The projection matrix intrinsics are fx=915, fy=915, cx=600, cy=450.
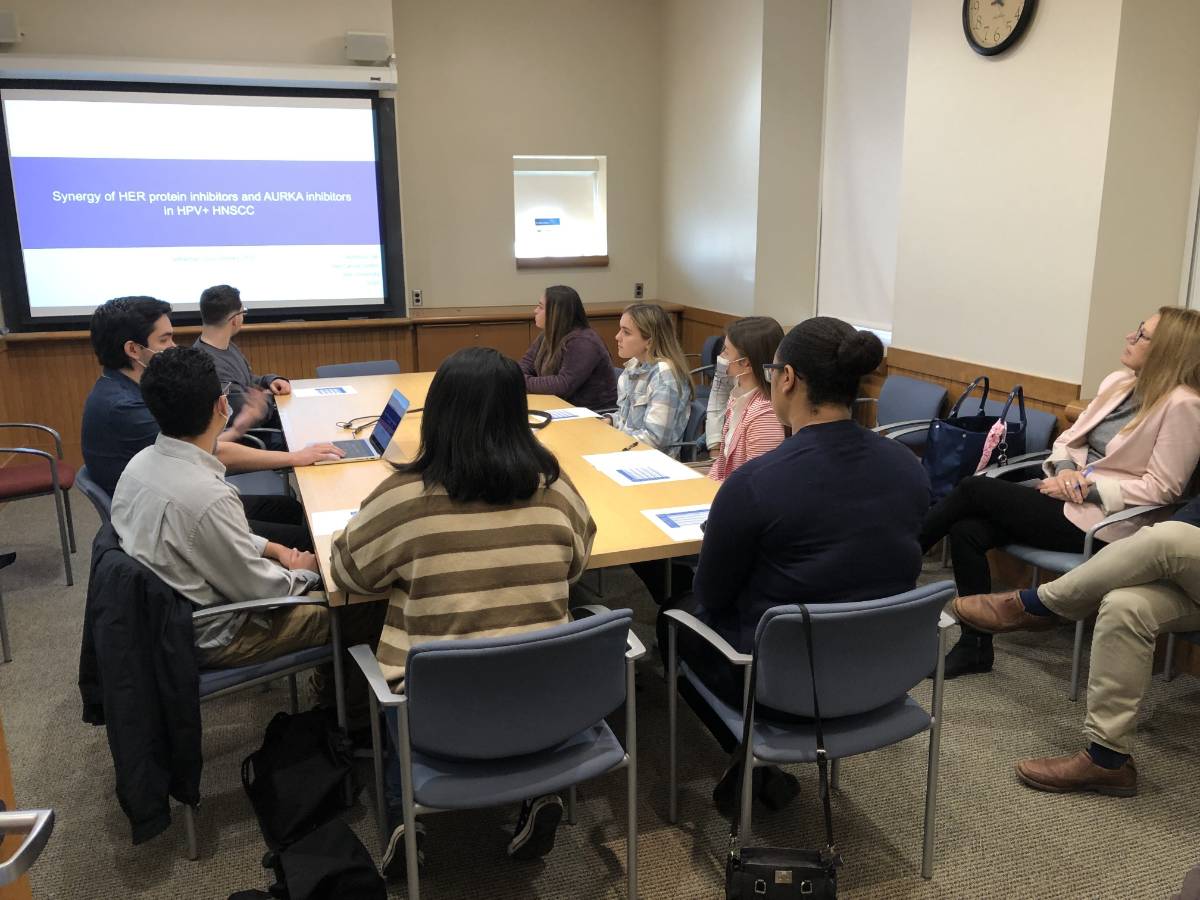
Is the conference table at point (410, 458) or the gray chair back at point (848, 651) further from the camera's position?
the conference table at point (410, 458)

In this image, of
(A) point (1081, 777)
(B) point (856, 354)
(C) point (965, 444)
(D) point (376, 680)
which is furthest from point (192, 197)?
(A) point (1081, 777)

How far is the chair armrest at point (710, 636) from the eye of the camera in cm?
182

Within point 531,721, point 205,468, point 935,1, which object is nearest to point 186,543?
point 205,468

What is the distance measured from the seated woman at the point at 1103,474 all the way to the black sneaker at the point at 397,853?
1.83m

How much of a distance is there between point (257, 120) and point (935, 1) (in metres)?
3.93

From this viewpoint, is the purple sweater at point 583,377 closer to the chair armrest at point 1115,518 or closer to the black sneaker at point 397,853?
the chair armrest at point 1115,518

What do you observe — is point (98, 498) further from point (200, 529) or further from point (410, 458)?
point (410, 458)

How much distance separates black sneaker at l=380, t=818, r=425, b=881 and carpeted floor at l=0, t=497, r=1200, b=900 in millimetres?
46

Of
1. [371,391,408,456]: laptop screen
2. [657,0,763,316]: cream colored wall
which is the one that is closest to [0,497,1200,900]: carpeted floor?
[371,391,408,456]: laptop screen

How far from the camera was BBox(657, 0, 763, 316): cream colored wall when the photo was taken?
17.5ft

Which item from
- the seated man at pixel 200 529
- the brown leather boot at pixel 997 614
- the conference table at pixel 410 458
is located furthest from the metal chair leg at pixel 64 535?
the brown leather boot at pixel 997 614

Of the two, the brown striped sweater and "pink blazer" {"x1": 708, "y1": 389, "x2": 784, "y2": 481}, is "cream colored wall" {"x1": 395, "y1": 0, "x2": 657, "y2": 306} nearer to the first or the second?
"pink blazer" {"x1": 708, "y1": 389, "x2": 784, "y2": 481}

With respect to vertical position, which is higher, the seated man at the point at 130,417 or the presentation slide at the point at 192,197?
the presentation slide at the point at 192,197

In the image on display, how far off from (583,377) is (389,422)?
Result: 135 cm
